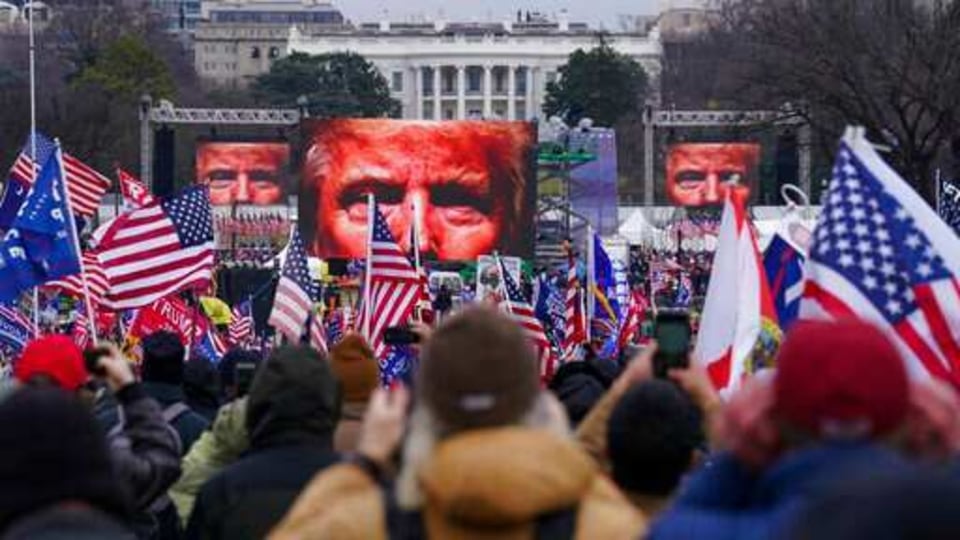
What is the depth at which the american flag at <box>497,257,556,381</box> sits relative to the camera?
648 inches

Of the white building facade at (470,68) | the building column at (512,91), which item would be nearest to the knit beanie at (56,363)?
the white building facade at (470,68)

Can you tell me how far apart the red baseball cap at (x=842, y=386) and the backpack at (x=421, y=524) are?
63 centimetres

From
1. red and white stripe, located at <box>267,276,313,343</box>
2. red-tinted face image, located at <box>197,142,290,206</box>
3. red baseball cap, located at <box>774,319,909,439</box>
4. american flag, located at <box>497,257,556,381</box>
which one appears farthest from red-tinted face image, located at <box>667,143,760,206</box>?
red baseball cap, located at <box>774,319,909,439</box>

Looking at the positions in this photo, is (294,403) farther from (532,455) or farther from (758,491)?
(758,491)

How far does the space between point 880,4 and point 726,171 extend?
3256 cm

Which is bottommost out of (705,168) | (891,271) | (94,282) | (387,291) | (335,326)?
(705,168)

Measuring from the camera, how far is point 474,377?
4.23m

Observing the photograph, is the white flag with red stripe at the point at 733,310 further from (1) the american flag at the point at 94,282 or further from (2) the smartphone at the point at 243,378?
(1) the american flag at the point at 94,282

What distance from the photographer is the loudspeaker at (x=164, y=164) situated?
60594 millimetres

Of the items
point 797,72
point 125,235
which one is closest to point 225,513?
point 125,235

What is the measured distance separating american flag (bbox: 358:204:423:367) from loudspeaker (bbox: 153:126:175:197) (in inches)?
1659

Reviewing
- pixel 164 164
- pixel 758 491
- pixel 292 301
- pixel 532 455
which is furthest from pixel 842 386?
pixel 164 164

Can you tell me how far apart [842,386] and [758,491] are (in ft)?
1.09

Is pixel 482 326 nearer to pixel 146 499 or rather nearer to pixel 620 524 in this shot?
Answer: pixel 620 524
